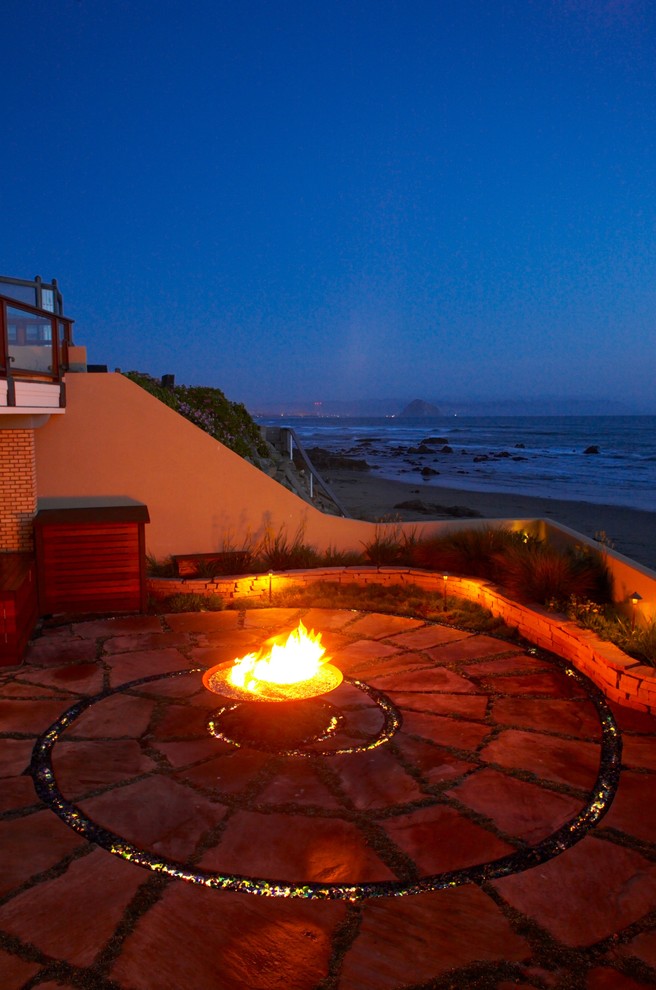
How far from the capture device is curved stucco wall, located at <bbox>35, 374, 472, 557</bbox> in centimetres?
794

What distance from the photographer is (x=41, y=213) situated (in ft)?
91.4

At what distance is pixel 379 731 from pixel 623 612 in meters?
3.61

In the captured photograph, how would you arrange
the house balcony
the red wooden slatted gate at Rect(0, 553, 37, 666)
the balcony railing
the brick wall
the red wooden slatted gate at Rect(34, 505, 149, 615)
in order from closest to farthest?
1. the red wooden slatted gate at Rect(0, 553, 37, 666)
2. the house balcony
3. the balcony railing
4. the red wooden slatted gate at Rect(34, 505, 149, 615)
5. the brick wall

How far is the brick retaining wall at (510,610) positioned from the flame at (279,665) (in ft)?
7.48

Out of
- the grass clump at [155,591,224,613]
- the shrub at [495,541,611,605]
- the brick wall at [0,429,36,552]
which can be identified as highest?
the brick wall at [0,429,36,552]

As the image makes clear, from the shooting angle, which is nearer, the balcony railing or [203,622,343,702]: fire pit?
[203,622,343,702]: fire pit

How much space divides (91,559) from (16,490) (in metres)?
1.19

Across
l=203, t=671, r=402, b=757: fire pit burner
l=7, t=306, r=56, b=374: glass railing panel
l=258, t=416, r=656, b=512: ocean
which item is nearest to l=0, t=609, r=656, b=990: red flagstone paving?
l=203, t=671, r=402, b=757: fire pit burner

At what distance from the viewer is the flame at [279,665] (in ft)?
15.0

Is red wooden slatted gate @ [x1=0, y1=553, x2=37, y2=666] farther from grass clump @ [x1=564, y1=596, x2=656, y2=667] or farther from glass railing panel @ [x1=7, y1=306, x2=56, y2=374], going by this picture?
grass clump @ [x1=564, y1=596, x2=656, y2=667]

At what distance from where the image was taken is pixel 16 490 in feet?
23.7

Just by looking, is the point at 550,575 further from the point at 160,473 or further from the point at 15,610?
the point at 15,610

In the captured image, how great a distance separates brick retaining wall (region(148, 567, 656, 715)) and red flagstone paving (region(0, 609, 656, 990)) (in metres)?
0.25

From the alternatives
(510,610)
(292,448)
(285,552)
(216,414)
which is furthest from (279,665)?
(292,448)
